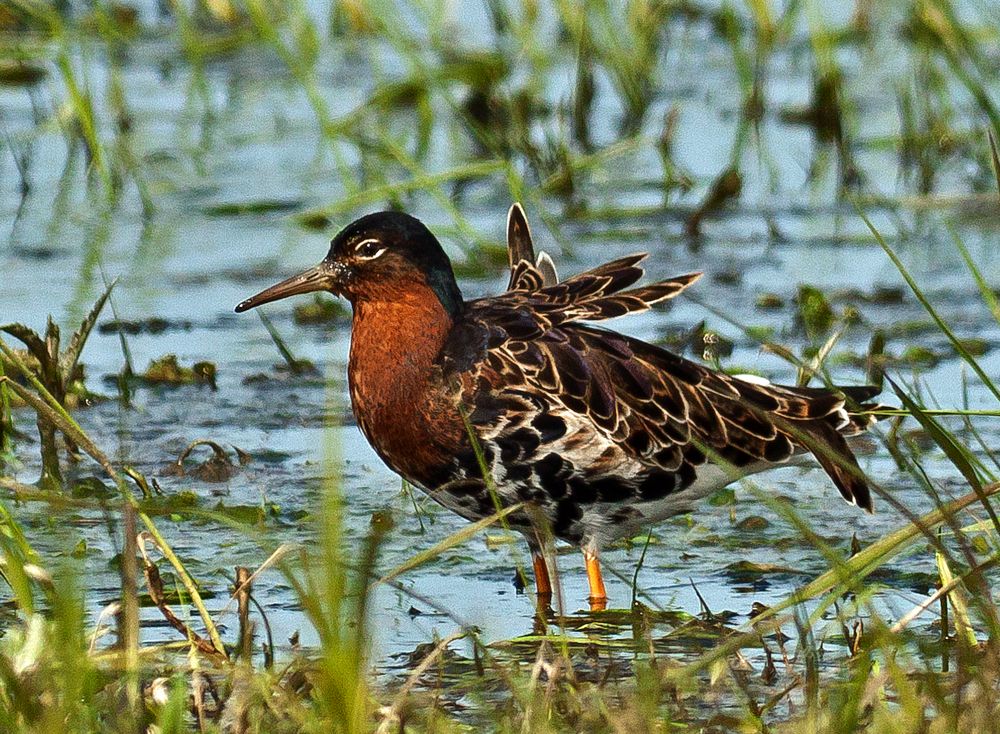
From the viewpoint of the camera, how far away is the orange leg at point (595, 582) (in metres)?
6.14

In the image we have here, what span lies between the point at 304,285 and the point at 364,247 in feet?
0.79

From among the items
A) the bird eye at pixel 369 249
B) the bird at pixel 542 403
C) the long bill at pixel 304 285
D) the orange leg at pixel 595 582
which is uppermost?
the bird eye at pixel 369 249

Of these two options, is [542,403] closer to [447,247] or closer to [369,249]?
[369,249]

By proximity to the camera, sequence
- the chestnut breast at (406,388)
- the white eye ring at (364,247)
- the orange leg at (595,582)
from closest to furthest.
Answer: the chestnut breast at (406,388) → the orange leg at (595,582) → the white eye ring at (364,247)

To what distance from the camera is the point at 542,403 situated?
6.03m

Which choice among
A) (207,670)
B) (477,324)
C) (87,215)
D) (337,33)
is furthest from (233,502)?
(337,33)

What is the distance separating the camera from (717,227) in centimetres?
1056

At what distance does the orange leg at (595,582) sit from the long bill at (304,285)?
3.82 feet

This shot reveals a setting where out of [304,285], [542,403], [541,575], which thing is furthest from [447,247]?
[542,403]

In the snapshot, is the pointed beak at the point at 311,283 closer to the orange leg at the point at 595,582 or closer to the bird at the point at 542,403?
the bird at the point at 542,403

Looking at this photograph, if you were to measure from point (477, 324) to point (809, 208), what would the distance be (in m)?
4.99

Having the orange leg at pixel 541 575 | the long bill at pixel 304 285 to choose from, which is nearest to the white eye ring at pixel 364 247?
the long bill at pixel 304 285

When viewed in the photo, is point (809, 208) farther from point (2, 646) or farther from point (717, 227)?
point (2, 646)

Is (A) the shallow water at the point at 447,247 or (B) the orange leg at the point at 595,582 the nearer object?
(B) the orange leg at the point at 595,582
